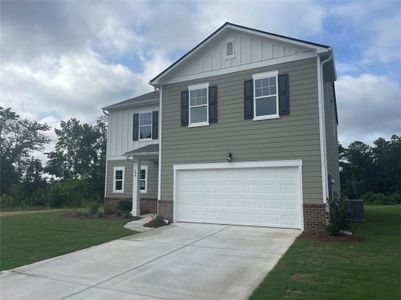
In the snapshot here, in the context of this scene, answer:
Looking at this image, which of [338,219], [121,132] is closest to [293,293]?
[338,219]

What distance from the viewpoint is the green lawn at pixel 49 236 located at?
8679mm

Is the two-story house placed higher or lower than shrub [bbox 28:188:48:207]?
higher

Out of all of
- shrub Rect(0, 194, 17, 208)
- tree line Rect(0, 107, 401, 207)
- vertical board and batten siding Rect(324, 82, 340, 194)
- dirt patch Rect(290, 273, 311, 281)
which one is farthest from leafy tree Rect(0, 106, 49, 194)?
dirt patch Rect(290, 273, 311, 281)

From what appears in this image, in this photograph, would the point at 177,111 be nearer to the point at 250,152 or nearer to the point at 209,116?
the point at 209,116

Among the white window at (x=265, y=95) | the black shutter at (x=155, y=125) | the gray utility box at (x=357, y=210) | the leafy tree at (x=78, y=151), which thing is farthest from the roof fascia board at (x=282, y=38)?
the leafy tree at (x=78, y=151)

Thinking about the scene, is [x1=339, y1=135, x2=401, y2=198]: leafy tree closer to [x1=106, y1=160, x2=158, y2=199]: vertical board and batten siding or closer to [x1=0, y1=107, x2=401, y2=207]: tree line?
[x1=0, y1=107, x2=401, y2=207]: tree line

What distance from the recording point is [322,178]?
11.3m

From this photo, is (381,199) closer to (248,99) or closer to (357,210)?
(357,210)

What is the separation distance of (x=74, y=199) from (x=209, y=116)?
14.3 meters

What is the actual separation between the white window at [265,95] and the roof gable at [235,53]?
542 millimetres

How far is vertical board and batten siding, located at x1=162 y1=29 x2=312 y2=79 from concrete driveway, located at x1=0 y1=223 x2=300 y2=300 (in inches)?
252

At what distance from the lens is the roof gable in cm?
1228

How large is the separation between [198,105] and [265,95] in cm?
282

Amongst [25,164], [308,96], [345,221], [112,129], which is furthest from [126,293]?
[25,164]
